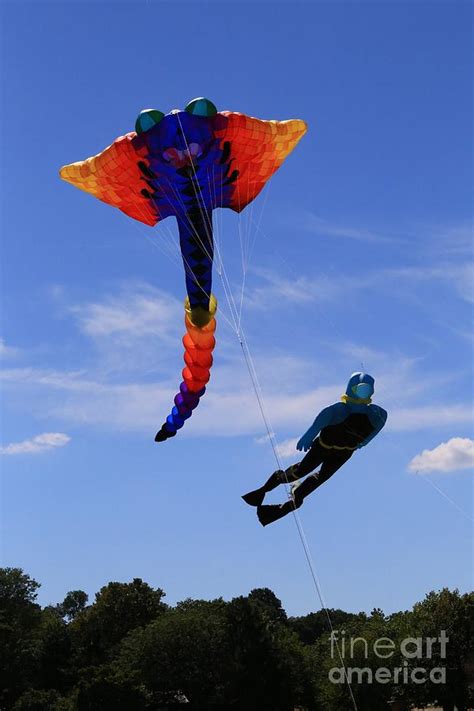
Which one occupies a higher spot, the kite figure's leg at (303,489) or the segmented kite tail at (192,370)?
the segmented kite tail at (192,370)

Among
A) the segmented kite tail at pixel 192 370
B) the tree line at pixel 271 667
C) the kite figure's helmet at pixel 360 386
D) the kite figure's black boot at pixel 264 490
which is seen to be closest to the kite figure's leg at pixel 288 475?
the kite figure's black boot at pixel 264 490

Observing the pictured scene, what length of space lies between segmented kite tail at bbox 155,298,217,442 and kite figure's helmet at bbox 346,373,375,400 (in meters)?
3.80

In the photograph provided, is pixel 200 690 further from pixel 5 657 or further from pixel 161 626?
pixel 5 657

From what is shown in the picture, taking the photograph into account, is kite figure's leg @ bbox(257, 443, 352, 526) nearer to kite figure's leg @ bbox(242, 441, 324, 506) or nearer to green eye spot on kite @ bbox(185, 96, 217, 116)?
kite figure's leg @ bbox(242, 441, 324, 506)

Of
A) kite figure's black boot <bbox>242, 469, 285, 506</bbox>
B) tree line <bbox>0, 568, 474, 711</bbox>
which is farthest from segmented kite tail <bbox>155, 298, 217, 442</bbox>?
tree line <bbox>0, 568, 474, 711</bbox>

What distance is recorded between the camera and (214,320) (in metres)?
16.1

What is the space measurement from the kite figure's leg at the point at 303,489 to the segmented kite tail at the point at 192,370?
353 centimetres

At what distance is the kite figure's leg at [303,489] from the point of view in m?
13.3

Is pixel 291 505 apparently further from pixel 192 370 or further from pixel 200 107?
pixel 200 107

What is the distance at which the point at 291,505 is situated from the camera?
43.8 feet

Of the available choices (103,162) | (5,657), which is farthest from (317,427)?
(5,657)

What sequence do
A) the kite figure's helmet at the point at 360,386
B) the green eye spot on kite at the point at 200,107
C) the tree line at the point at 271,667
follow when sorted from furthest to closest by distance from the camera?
the tree line at the point at 271,667 < the green eye spot on kite at the point at 200,107 < the kite figure's helmet at the point at 360,386

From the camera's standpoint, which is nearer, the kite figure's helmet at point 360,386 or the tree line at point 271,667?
the kite figure's helmet at point 360,386

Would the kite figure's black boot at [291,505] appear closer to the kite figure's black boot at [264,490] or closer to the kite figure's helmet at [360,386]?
the kite figure's black boot at [264,490]
